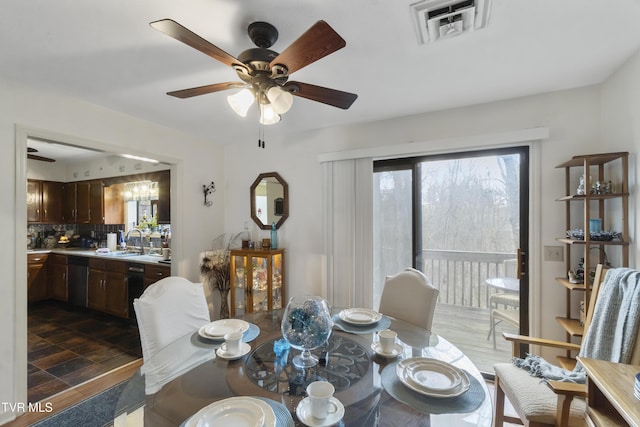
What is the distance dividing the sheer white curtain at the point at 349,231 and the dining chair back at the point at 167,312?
144 centimetres

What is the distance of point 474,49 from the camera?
164cm

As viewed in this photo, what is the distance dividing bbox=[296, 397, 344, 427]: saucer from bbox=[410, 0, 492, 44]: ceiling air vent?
1.72 metres

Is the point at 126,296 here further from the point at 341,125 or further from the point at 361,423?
the point at 361,423

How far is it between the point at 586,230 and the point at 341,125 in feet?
7.25

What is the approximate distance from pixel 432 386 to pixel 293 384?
22.2 inches

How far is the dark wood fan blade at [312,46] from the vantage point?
1.02 m

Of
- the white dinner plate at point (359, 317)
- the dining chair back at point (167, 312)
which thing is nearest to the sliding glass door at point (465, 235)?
the white dinner plate at point (359, 317)

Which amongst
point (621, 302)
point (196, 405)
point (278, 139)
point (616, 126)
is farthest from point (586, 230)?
point (278, 139)

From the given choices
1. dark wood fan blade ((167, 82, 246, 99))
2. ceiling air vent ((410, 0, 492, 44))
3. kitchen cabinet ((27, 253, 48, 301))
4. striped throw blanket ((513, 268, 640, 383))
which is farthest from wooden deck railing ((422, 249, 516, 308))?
kitchen cabinet ((27, 253, 48, 301))

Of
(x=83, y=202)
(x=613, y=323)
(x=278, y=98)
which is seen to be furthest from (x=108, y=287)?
(x=613, y=323)

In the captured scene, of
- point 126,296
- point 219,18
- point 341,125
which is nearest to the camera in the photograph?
point 219,18

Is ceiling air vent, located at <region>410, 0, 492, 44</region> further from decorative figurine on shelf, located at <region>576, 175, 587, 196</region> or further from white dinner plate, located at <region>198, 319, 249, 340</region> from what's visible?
white dinner plate, located at <region>198, 319, 249, 340</region>

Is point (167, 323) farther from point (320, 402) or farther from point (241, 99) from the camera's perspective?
point (241, 99)

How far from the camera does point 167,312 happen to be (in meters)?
1.68
